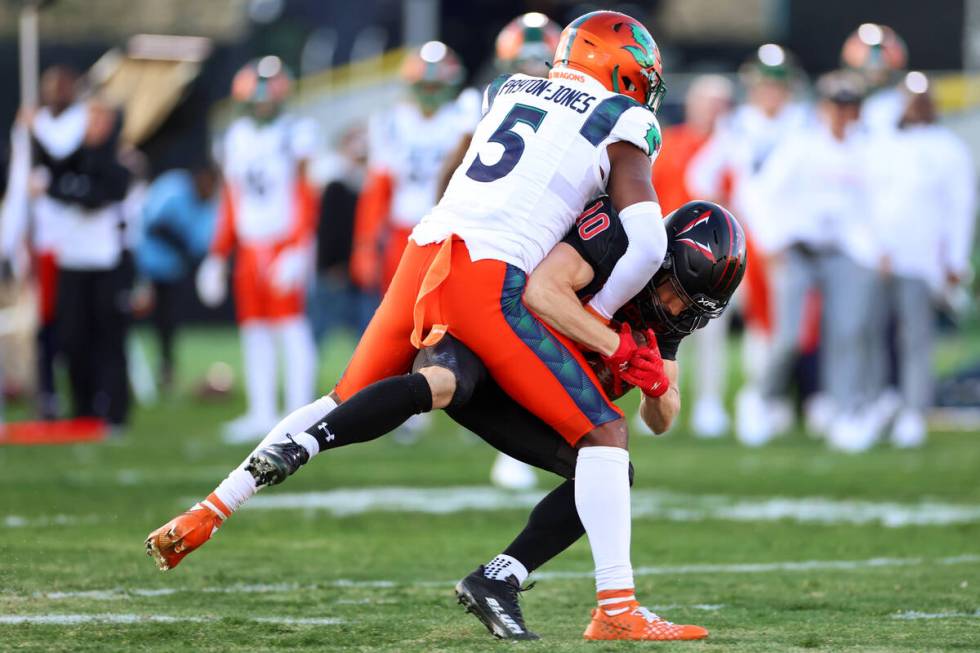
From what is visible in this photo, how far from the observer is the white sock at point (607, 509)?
4.54 m

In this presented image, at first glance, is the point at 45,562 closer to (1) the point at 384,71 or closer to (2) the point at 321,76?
(1) the point at 384,71

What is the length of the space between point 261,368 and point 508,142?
279 inches

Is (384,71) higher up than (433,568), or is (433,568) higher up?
(384,71)

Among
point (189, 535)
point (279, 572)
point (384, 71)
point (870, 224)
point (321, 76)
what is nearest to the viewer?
point (189, 535)

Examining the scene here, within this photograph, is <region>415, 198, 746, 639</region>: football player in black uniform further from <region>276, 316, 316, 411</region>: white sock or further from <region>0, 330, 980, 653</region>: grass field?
<region>276, 316, 316, 411</region>: white sock

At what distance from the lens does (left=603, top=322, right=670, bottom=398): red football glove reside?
4617 mm

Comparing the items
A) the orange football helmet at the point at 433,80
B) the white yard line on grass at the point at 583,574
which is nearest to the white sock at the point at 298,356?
the orange football helmet at the point at 433,80

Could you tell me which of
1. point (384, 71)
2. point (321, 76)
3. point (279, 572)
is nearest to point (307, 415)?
point (279, 572)

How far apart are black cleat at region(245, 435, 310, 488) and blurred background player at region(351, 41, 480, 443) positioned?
6.51 metres

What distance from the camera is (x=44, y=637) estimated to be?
14.6 feet

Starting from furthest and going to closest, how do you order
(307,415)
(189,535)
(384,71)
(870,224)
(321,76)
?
1. (321,76)
2. (384,71)
3. (870,224)
4. (307,415)
5. (189,535)

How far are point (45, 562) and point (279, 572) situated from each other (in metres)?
0.76

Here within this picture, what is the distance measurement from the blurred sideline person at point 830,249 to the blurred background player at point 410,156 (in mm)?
2078

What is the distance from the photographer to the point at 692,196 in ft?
39.2
